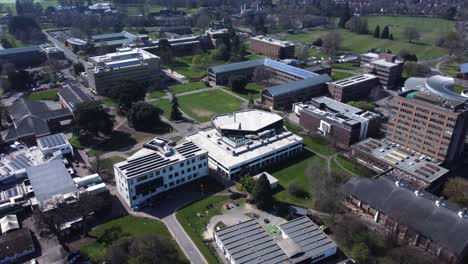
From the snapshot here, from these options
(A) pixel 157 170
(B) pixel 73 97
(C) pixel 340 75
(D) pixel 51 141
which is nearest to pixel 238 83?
(C) pixel 340 75

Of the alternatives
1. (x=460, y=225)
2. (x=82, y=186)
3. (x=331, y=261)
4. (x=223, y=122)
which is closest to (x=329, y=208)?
(x=331, y=261)

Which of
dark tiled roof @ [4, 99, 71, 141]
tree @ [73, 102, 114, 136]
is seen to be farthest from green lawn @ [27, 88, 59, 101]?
tree @ [73, 102, 114, 136]

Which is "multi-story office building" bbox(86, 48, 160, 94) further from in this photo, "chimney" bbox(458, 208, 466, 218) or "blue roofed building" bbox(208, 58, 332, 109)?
"chimney" bbox(458, 208, 466, 218)

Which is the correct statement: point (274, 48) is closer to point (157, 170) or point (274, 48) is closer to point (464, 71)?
point (464, 71)

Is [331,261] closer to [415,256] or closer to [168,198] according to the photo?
[415,256]

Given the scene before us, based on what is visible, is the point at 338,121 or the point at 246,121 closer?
the point at 246,121

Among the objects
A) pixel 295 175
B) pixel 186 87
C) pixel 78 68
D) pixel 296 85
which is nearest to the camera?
pixel 295 175
